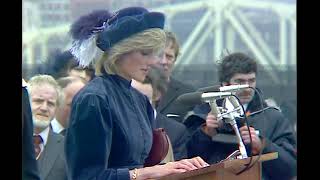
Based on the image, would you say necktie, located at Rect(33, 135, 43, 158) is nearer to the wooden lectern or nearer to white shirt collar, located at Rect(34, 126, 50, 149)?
white shirt collar, located at Rect(34, 126, 50, 149)

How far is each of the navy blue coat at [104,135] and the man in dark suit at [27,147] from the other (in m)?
0.10

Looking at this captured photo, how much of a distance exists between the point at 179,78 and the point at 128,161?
617 millimetres

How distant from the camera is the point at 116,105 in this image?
90.0 inches

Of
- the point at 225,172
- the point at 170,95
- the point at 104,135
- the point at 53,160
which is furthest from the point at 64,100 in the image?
the point at 225,172

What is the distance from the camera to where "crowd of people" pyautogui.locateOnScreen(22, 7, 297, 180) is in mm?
2236

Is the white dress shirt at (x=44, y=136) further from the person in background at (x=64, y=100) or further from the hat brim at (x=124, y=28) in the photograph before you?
the hat brim at (x=124, y=28)

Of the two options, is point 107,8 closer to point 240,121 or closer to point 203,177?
point 240,121

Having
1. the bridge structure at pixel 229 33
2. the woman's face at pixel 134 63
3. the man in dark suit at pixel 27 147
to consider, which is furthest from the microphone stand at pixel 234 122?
the man in dark suit at pixel 27 147

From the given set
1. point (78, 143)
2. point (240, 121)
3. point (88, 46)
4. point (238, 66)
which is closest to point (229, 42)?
point (238, 66)

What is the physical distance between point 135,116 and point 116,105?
75mm

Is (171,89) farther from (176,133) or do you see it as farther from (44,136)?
(44,136)

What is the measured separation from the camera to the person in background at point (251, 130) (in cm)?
251

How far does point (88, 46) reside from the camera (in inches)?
94.0
